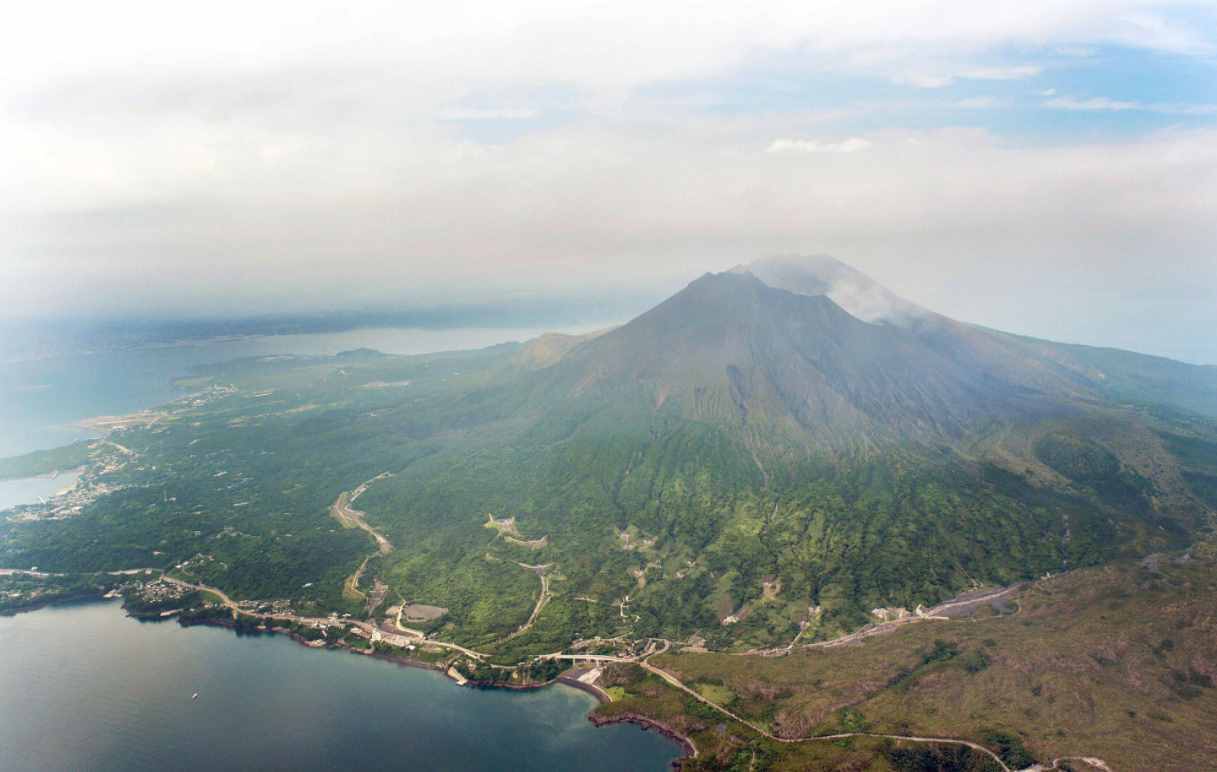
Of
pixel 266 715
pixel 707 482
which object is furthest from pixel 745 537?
pixel 266 715

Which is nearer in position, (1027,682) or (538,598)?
(1027,682)

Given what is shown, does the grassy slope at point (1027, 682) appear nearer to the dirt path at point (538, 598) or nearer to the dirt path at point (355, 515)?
the dirt path at point (538, 598)

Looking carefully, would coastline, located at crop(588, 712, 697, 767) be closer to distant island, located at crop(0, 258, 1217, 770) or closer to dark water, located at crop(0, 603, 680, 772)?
distant island, located at crop(0, 258, 1217, 770)

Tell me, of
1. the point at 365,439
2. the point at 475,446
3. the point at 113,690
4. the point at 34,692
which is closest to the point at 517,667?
the point at 113,690

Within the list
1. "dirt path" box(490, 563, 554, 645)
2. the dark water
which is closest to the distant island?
"dirt path" box(490, 563, 554, 645)

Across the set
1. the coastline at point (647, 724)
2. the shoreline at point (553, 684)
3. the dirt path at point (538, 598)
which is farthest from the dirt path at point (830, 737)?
the dirt path at point (538, 598)

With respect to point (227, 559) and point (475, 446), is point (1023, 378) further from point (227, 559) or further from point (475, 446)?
point (227, 559)

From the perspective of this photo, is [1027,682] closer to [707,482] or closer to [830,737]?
[830,737]

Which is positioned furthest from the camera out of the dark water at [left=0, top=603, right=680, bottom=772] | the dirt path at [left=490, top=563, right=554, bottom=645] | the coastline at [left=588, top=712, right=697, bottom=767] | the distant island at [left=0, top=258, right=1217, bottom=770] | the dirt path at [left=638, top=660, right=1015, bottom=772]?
the dirt path at [left=490, top=563, right=554, bottom=645]
